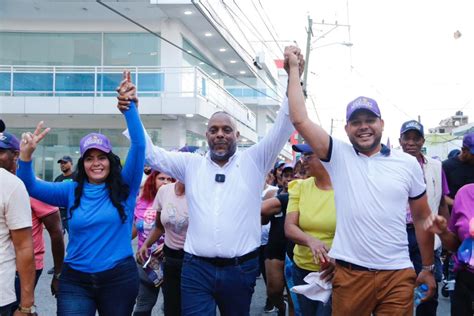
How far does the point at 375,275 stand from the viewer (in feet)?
10.9

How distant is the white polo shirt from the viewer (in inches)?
130

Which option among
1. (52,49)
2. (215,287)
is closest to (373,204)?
(215,287)

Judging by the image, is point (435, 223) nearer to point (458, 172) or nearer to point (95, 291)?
point (95, 291)

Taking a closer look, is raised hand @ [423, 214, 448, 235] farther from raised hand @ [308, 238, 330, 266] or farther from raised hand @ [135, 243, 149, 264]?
raised hand @ [135, 243, 149, 264]

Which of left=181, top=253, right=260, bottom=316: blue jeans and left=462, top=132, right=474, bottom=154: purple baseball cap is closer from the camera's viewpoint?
left=181, top=253, right=260, bottom=316: blue jeans

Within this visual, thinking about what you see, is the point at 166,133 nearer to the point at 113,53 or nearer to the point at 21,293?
the point at 113,53

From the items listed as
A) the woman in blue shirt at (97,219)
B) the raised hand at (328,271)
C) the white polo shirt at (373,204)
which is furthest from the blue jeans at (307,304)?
the woman in blue shirt at (97,219)

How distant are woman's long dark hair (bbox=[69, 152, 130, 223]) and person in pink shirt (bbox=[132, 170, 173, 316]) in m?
1.55

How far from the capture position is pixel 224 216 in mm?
A: 3779

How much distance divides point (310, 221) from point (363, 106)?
114cm

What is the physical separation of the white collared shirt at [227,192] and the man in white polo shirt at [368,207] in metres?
0.42

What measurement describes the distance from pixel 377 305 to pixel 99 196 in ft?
6.86

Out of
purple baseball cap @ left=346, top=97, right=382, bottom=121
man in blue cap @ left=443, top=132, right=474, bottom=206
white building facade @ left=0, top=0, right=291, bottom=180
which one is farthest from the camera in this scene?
white building facade @ left=0, top=0, right=291, bottom=180

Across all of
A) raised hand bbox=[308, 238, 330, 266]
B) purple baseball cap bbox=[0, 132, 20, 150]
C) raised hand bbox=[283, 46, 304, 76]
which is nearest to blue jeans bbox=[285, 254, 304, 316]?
raised hand bbox=[308, 238, 330, 266]
